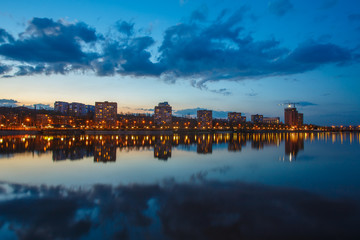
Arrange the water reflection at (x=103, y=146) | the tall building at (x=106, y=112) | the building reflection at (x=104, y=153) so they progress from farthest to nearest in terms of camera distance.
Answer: the tall building at (x=106, y=112) → the water reflection at (x=103, y=146) → the building reflection at (x=104, y=153)

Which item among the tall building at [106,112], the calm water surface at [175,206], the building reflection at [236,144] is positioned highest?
the tall building at [106,112]

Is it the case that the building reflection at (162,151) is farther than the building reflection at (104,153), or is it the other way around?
the building reflection at (162,151)

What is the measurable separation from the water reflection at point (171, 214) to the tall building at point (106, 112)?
605 ft

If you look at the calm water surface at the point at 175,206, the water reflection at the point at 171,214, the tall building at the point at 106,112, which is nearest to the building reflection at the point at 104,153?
the calm water surface at the point at 175,206

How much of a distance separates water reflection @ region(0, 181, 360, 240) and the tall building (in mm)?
184474

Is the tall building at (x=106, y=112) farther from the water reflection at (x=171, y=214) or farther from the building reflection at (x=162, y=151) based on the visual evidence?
the water reflection at (x=171, y=214)

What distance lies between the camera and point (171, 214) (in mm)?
7922

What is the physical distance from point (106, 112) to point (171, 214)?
7597 inches

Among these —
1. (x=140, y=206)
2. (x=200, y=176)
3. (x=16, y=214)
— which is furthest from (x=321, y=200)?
(x=16, y=214)

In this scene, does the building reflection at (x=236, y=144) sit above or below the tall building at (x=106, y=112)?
below

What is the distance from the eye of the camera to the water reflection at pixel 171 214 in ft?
21.7

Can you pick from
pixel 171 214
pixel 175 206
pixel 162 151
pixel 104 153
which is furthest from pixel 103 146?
pixel 171 214

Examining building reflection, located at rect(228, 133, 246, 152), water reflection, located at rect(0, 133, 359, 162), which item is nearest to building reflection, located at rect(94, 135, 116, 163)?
water reflection, located at rect(0, 133, 359, 162)

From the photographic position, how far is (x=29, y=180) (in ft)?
42.1
